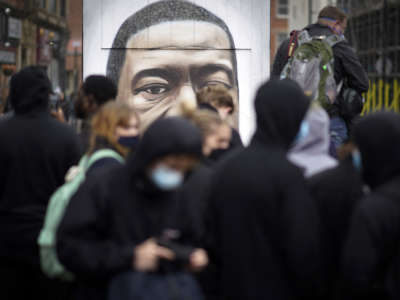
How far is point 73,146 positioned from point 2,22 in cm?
1019

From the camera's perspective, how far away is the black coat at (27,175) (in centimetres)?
525

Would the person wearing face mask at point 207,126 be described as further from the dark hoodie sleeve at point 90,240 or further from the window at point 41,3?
the window at point 41,3

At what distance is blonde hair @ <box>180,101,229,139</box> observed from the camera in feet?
15.4

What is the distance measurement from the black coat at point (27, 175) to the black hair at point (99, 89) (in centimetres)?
67

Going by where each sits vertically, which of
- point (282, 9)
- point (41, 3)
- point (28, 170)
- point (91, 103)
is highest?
point (282, 9)

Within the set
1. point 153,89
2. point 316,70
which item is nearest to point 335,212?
point 316,70

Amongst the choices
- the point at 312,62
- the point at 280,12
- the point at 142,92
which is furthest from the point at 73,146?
the point at 280,12

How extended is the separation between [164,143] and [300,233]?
0.68 meters

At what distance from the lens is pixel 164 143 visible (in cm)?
370

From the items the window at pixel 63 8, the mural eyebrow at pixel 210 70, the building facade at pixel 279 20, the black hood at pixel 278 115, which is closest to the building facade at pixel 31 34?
the window at pixel 63 8

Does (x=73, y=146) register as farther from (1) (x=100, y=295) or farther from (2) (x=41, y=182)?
(1) (x=100, y=295)

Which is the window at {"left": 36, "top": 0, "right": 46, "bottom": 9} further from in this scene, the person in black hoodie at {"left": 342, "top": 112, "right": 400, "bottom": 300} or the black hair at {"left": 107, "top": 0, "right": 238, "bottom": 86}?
the person in black hoodie at {"left": 342, "top": 112, "right": 400, "bottom": 300}

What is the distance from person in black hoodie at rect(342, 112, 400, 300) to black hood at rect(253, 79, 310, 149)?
11.0 inches

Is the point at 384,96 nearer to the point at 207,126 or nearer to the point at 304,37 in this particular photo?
the point at 304,37
